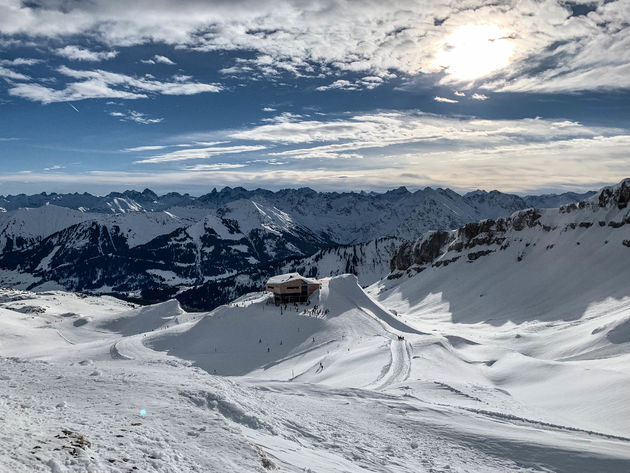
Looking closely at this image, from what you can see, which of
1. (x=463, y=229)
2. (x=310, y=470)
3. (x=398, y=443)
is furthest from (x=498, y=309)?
(x=310, y=470)

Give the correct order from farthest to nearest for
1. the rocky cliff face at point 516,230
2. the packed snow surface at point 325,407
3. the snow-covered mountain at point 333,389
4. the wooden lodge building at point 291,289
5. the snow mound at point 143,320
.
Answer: the rocky cliff face at point 516,230
the snow mound at point 143,320
the wooden lodge building at point 291,289
the snow-covered mountain at point 333,389
the packed snow surface at point 325,407

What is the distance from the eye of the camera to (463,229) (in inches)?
6275

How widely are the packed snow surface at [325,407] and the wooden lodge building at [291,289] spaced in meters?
11.9

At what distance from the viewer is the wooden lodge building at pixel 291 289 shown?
251 feet

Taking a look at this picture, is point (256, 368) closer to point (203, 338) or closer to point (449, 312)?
point (203, 338)

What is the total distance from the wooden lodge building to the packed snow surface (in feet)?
38.9

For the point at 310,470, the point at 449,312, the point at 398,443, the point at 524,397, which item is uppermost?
the point at 310,470

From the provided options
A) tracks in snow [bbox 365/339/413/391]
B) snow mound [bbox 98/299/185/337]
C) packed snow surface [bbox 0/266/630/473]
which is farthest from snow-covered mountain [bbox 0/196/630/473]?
snow mound [bbox 98/299/185/337]

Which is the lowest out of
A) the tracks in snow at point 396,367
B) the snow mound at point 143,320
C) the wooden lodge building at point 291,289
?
the snow mound at point 143,320

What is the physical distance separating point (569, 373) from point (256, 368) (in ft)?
114

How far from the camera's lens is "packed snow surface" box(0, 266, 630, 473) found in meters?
14.6

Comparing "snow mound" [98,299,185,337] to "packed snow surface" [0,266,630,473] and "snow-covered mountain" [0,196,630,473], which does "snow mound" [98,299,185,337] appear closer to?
"snow-covered mountain" [0,196,630,473]

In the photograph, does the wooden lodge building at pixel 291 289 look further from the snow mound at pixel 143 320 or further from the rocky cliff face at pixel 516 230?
the rocky cliff face at pixel 516 230

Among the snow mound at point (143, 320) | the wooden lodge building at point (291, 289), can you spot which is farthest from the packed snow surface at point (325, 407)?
the snow mound at point (143, 320)
